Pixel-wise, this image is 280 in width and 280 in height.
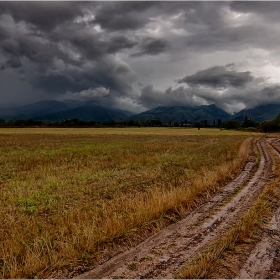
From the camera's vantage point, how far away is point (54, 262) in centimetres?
576

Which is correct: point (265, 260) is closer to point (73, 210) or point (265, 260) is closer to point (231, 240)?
point (231, 240)

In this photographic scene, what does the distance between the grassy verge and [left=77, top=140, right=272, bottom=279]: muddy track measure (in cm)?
25

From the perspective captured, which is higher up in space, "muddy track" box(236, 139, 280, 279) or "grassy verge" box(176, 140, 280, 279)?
"grassy verge" box(176, 140, 280, 279)

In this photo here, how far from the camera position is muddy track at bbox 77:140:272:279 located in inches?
218

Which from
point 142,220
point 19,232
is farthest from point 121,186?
point 19,232

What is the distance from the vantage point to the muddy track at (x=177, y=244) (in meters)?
5.55

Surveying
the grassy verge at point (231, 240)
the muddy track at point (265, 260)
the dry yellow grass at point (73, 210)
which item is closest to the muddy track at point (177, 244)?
the grassy verge at point (231, 240)

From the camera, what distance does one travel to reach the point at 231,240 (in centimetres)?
686

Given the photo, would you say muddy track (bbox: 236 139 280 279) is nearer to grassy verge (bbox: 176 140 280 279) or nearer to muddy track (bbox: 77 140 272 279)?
grassy verge (bbox: 176 140 280 279)

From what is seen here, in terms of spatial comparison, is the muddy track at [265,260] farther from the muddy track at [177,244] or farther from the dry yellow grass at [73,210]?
the dry yellow grass at [73,210]

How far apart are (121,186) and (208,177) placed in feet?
17.9

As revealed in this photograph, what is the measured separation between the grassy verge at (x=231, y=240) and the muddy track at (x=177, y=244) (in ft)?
0.84

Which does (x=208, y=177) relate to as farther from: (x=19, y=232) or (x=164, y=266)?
(x=19, y=232)

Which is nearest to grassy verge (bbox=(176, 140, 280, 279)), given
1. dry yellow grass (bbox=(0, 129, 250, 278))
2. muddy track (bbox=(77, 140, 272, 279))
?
muddy track (bbox=(77, 140, 272, 279))
